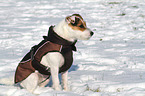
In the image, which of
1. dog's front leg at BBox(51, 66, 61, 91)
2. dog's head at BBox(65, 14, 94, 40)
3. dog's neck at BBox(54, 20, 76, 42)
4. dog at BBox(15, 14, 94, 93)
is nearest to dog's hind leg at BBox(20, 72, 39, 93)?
dog at BBox(15, 14, 94, 93)

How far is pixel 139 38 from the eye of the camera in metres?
7.87

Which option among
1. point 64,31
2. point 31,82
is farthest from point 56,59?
point 31,82

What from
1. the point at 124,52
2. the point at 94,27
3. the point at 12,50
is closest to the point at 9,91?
the point at 12,50

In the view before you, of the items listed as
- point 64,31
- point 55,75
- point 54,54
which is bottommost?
point 55,75

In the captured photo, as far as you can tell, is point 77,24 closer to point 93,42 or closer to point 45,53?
point 45,53

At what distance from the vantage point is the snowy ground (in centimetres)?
393

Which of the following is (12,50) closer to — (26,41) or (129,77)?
(26,41)

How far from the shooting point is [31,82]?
12.4 ft

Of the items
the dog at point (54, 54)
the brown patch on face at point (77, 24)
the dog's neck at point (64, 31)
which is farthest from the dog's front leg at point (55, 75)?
the brown patch on face at point (77, 24)

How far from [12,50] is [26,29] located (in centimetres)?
271

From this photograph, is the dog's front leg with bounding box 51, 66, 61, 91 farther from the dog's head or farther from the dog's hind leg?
the dog's head

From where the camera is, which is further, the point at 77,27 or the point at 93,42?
the point at 93,42

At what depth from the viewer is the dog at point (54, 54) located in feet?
12.0

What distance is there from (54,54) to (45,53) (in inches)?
6.8
